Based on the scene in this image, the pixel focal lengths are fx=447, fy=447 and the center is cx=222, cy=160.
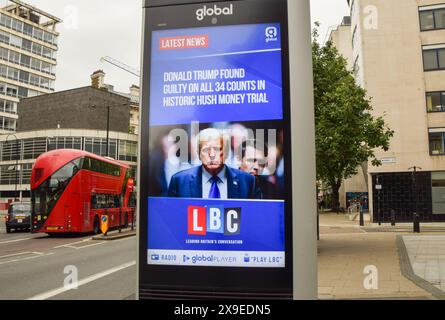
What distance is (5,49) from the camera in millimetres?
73562

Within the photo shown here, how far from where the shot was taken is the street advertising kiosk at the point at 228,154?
2822mm

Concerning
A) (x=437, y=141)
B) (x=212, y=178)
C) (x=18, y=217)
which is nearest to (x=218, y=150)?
(x=212, y=178)

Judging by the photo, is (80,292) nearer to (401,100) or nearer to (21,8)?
(401,100)

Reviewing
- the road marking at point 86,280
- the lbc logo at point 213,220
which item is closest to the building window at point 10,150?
the road marking at point 86,280

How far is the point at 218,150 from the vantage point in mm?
2928

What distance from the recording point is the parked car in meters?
28.1

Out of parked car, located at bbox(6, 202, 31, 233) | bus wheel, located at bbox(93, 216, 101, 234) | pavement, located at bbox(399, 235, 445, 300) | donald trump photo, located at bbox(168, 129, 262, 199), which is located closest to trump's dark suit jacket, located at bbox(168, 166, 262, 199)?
donald trump photo, located at bbox(168, 129, 262, 199)

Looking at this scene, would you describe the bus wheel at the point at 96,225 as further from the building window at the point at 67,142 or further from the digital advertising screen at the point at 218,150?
the building window at the point at 67,142

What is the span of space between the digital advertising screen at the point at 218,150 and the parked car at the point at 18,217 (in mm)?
28156

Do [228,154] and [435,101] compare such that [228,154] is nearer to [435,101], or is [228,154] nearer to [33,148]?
[435,101]

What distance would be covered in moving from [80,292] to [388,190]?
86.5ft

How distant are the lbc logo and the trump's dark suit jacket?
0.32 ft

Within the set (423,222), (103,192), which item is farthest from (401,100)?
(103,192)

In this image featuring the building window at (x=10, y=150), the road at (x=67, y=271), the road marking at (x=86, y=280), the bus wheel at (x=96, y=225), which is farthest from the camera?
the building window at (x=10, y=150)
